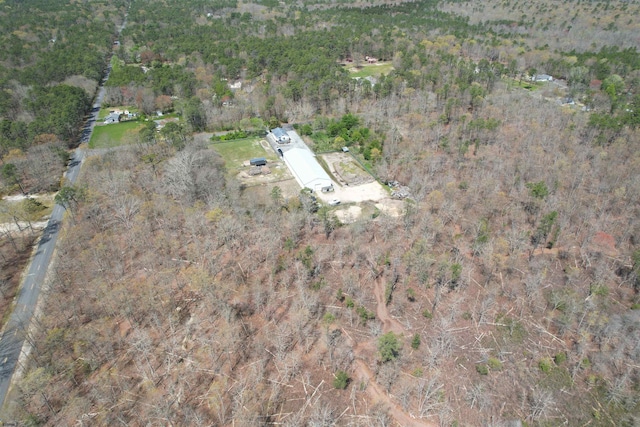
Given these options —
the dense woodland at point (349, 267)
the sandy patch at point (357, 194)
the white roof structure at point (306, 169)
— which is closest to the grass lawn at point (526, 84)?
the dense woodland at point (349, 267)

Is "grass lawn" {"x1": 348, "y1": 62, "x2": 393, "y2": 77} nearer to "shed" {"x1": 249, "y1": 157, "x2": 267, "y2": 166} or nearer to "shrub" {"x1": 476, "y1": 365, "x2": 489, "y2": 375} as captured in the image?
"shed" {"x1": 249, "y1": 157, "x2": 267, "y2": 166}

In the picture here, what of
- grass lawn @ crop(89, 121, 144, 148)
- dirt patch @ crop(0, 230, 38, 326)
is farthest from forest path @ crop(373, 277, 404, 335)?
grass lawn @ crop(89, 121, 144, 148)

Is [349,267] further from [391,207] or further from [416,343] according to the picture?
[391,207]

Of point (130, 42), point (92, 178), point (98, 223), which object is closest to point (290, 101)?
point (92, 178)

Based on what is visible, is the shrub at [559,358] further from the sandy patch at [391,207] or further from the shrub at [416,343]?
the sandy patch at [391,207]

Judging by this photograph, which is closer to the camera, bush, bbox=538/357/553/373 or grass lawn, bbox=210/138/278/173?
bush, bbox=538/357/553/373

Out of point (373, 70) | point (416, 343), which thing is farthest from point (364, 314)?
point (373, 70)

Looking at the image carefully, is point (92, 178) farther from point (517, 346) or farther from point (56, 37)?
point (56, 37)
